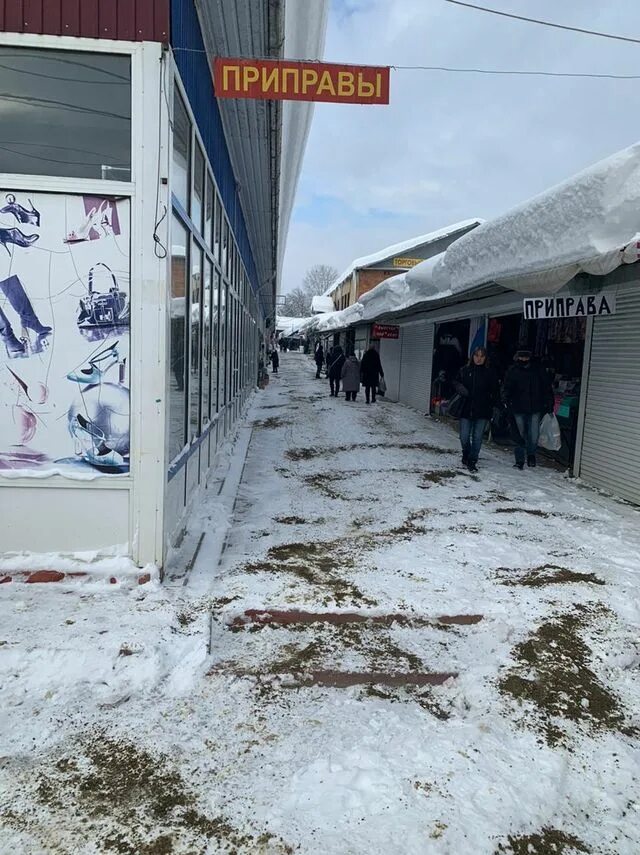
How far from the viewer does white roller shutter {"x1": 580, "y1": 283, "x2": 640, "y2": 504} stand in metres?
6.61

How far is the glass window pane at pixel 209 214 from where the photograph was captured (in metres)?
6.05

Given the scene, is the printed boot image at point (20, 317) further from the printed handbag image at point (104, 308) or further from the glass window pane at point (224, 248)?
the glass window pane at point (224, 248)

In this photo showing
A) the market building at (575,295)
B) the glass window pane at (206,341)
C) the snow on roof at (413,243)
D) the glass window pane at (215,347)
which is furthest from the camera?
the snow on roof at (413,243)

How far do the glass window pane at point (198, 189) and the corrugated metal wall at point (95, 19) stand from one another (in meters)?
1.41

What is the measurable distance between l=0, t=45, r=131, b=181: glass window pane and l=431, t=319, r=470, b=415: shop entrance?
11.3m

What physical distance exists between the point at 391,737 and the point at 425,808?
0.41m

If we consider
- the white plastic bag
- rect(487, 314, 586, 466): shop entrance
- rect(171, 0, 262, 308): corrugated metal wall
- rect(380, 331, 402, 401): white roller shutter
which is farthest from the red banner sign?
rect(171, 0, 262, 308): corrugated metal wall

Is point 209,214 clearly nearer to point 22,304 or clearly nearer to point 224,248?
point 224,248

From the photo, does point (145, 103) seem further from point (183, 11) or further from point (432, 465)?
point (432, 465)

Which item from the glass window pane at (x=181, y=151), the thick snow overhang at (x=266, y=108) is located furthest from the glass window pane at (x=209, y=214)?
the glass window pane at (x=181, y=151)

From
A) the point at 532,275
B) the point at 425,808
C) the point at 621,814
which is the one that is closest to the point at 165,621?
the point at 425,808

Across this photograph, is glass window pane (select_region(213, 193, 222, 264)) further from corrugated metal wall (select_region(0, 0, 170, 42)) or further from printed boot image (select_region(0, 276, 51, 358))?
printed boot image (select_region(0, 276, 51, 358))

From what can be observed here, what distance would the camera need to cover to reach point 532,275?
638cm

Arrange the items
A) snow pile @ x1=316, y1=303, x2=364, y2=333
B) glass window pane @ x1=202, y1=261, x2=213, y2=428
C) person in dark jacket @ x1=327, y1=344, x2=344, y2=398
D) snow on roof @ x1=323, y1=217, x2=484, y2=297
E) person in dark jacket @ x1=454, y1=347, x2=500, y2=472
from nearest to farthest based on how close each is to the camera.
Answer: glass window pane @ x1=202, y1=261, x2=213, y2=428
person in dark jacket @ x1=454, y1=347, x2=500, y2=472
snow pile @ x1=316, y1=303, x2=364, y2=333
person in dark jacket @ x1=327, y1=344, x2=344, y2=398
snow on roof @ x1=323, y1=217, x2=484, y2=297
